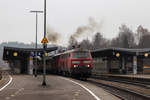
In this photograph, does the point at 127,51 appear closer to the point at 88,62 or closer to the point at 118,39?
the point at 88,62

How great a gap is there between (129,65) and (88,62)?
90.4ft

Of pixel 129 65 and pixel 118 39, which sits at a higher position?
pixel 118 39

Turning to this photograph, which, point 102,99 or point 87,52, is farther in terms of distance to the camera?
point 87,52

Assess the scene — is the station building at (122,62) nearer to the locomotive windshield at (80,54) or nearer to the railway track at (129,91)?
the locomotive windshield at (80,54)

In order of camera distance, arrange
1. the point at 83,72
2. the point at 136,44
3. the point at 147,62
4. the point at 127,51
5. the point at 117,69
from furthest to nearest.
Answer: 1. the point at 136,44
2. the point at 147,62
3. the point at 117,69
4. the point at 127,51
5. the point at 83,72

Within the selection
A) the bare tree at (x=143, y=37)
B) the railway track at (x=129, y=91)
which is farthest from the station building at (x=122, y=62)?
the bare tree at (x=143, y=37)

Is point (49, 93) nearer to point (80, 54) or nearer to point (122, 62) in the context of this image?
point (80, 54)

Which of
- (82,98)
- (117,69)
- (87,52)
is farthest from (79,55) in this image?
(117,69)

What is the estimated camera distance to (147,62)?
55.9 m

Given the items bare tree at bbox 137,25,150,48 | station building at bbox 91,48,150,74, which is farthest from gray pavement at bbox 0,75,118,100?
bare tree at bbox 137,25,150,48

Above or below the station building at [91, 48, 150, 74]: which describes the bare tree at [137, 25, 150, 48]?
above

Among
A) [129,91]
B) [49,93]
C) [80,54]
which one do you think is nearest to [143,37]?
[80,54]

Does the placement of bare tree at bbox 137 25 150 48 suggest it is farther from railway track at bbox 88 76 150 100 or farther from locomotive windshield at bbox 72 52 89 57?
railway track at bbox 88 76 150 100

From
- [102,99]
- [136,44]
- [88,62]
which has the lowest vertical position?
[102,99]
